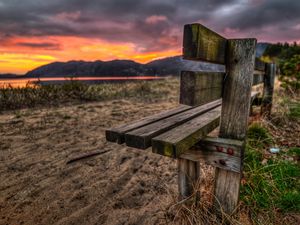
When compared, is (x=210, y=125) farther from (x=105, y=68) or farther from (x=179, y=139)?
(x=105, y=68)

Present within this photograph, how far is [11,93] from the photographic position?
731cm

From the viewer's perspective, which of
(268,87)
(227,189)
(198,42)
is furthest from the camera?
(268,87)

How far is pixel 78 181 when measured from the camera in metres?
2.83

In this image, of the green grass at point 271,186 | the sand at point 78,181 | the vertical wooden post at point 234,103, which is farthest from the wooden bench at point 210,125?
the green grass at point 271,186

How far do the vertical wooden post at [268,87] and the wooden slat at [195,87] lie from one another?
166 inches

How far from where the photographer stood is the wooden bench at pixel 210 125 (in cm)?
130

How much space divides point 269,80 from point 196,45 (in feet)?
14.9

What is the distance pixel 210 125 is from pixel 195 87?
79 cm

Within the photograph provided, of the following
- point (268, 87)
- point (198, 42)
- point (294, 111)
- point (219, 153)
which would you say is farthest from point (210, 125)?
point (294, 111)

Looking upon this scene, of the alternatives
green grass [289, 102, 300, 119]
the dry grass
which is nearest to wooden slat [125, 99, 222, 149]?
green grass [289, 102, 300, 119]

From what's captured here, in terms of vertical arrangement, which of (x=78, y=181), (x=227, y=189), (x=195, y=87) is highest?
(x=195, y=87)

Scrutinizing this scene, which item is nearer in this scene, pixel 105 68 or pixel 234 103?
pixel 234 103

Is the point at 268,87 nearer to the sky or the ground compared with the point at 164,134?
nearer to the sky

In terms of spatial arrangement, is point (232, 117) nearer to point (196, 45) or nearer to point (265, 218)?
point (196, 45)
